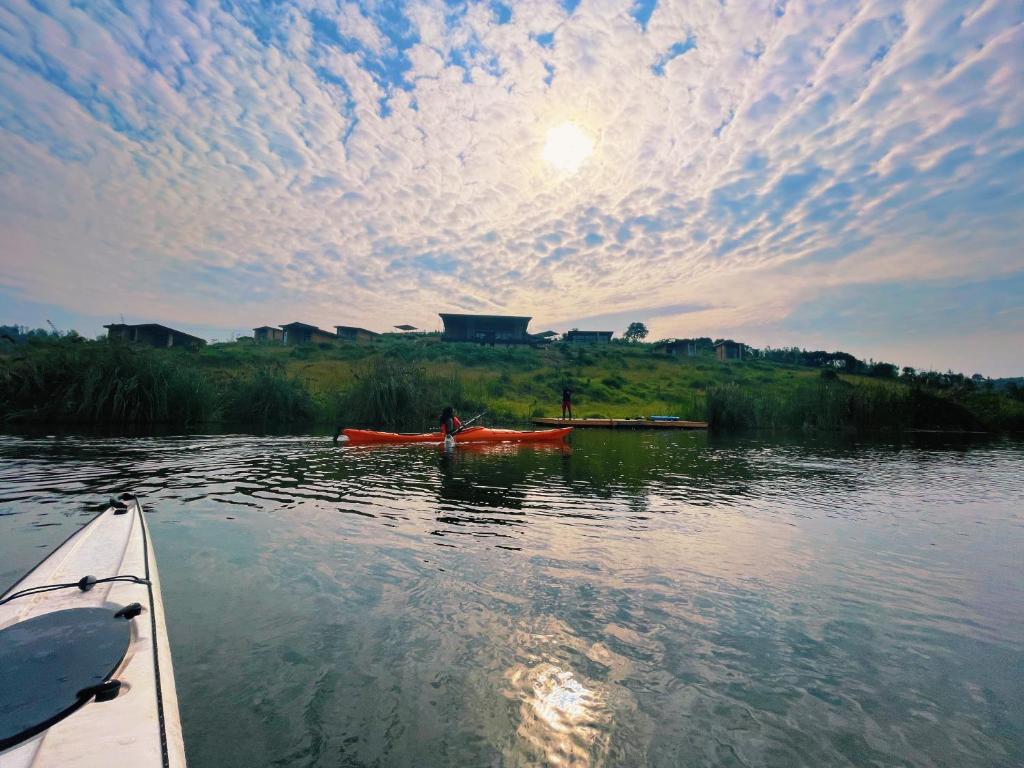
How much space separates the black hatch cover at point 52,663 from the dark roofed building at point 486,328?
6541cm

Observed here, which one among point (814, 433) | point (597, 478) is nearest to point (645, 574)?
point (597, 478)

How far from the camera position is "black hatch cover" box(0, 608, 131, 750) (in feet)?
7.93

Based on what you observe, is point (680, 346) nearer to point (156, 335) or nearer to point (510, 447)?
point (510, 447)

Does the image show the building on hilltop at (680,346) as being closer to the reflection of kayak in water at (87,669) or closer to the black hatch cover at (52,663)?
the reflection of kayak in water at (87,669)

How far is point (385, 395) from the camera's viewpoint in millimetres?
27328

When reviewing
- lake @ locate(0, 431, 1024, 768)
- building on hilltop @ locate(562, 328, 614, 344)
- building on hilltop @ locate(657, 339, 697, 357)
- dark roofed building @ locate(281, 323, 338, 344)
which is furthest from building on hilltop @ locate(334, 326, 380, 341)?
lake @ locate(0, 431, 1024, 768)

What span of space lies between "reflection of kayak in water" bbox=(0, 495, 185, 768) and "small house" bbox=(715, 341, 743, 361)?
7685 cm

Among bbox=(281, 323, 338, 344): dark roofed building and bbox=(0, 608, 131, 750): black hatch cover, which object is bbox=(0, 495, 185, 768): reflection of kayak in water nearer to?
bbox=(0, 608, 131, 750): black hatch cover

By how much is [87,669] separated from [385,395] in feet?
81.5

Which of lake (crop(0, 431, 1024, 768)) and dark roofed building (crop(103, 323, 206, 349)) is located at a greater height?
dark roofed building (crop(103, 323, 206, 349))

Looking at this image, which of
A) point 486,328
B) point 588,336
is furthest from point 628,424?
point 588,336

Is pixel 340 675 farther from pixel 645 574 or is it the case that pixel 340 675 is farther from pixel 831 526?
pixel 831 526

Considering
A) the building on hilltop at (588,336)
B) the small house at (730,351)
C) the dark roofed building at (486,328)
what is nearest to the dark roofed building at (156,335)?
the dark roofed building at (486,328)

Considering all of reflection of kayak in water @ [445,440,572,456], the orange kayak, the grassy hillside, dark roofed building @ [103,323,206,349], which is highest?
dark roofed building @ [103,323,206,349]
